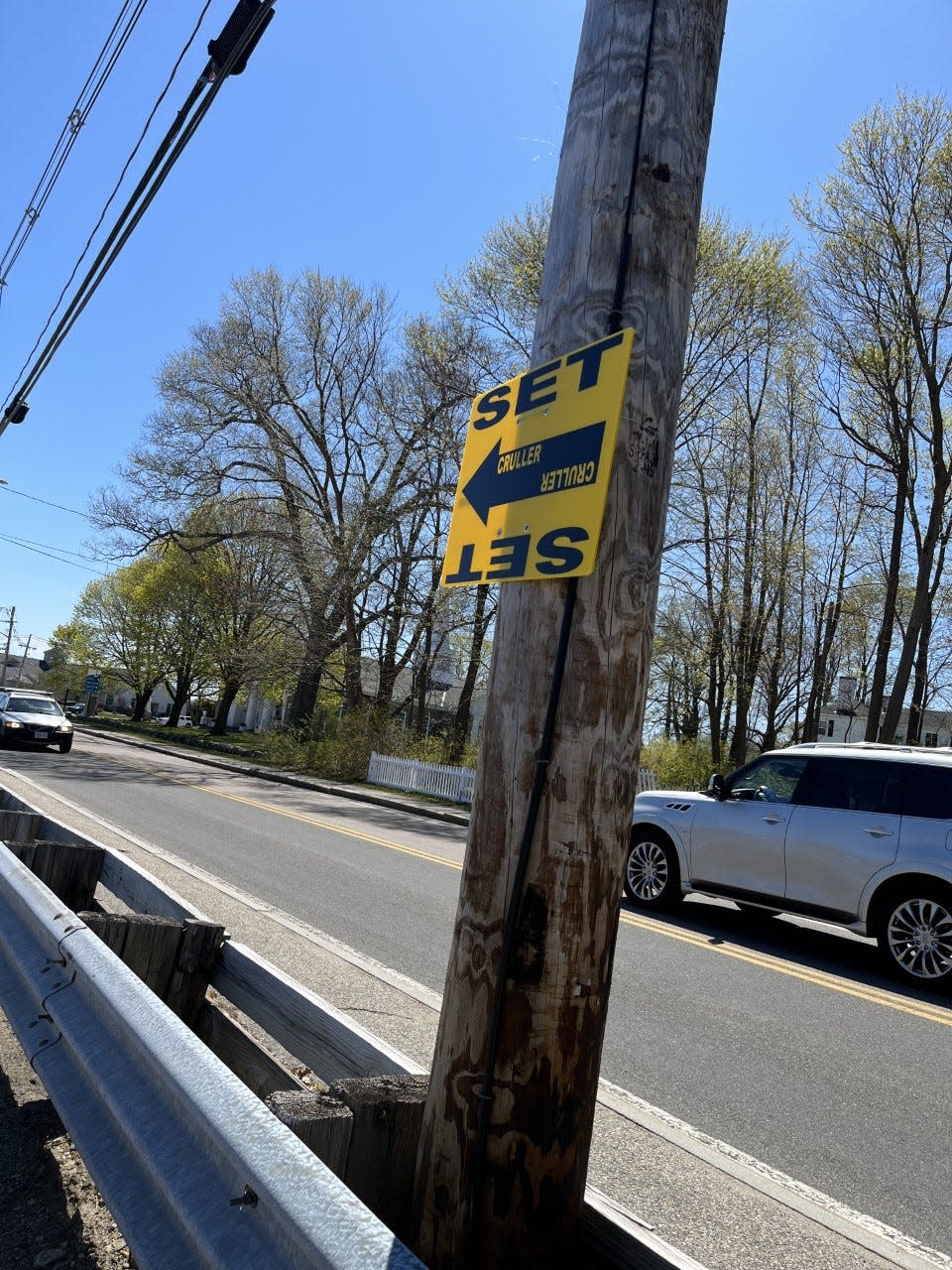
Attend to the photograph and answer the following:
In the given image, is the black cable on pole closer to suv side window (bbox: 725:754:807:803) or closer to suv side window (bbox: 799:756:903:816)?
suv side window (bbox: 799:756:903:816)

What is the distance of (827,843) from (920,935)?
3.34 feet

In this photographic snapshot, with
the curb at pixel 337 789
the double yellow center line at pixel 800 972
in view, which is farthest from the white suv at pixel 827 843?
the curb at pixel 337 789

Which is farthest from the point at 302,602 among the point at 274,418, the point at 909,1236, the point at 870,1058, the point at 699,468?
the point at 909,1236

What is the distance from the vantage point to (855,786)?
8594mm

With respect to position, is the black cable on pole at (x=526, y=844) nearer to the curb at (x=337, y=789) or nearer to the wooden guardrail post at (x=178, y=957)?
the wooden guardrail post at (x=178, y=957)

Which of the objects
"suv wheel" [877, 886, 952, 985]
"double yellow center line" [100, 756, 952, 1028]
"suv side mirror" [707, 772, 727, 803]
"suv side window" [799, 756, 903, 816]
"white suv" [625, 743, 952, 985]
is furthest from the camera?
"suv side mirror" [707, 772, 727, 803]

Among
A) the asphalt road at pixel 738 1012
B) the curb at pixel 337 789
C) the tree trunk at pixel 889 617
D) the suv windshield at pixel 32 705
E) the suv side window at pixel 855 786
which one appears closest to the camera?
the asphalt road at pixel 738 1012

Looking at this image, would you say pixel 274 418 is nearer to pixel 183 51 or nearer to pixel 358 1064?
pixel 183 51

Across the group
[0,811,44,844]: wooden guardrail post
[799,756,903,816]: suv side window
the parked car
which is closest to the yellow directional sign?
[0,811,44,844]: wooden guardrail post

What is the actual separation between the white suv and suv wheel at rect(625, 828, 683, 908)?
0.01 m

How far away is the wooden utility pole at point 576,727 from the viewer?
2.06 m

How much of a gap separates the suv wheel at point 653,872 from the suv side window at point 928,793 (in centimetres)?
232

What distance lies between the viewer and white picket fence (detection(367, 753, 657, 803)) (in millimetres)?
22453

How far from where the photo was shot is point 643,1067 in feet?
16.6
